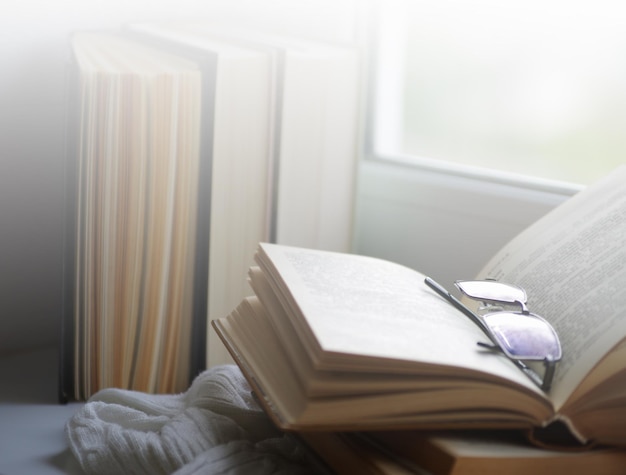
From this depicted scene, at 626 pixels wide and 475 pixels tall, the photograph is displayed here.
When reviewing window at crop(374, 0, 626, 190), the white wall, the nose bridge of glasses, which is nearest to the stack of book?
the white wall

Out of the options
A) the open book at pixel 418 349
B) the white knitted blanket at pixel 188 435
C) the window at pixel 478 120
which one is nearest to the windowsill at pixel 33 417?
the white knitted blanket at pixel 188 435

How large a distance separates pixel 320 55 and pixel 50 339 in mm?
472

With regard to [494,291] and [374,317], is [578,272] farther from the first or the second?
[374,317]

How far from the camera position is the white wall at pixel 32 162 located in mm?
1086

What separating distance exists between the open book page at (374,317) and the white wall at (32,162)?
1.54 ft

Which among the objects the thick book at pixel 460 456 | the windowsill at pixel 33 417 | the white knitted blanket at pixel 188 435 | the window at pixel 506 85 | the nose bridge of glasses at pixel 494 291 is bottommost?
the windowsill at pixel 33 417

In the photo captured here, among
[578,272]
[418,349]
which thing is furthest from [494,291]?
[418,349]

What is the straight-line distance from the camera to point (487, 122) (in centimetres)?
119

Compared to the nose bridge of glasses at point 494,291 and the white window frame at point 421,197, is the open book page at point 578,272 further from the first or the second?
the white window frame at point 421,197

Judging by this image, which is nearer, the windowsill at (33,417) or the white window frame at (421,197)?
the windowsill at (33,417)

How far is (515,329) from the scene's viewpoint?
2.08ft

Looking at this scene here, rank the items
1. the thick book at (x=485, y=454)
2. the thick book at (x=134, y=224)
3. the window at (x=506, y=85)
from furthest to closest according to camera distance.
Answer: the window at (x=506, y=85), the thick book at (x=134, y=224), the thick book at (x=485, y=454)

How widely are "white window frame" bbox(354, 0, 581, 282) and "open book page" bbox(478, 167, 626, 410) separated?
24 cm

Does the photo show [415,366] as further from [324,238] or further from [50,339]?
[50,339]
